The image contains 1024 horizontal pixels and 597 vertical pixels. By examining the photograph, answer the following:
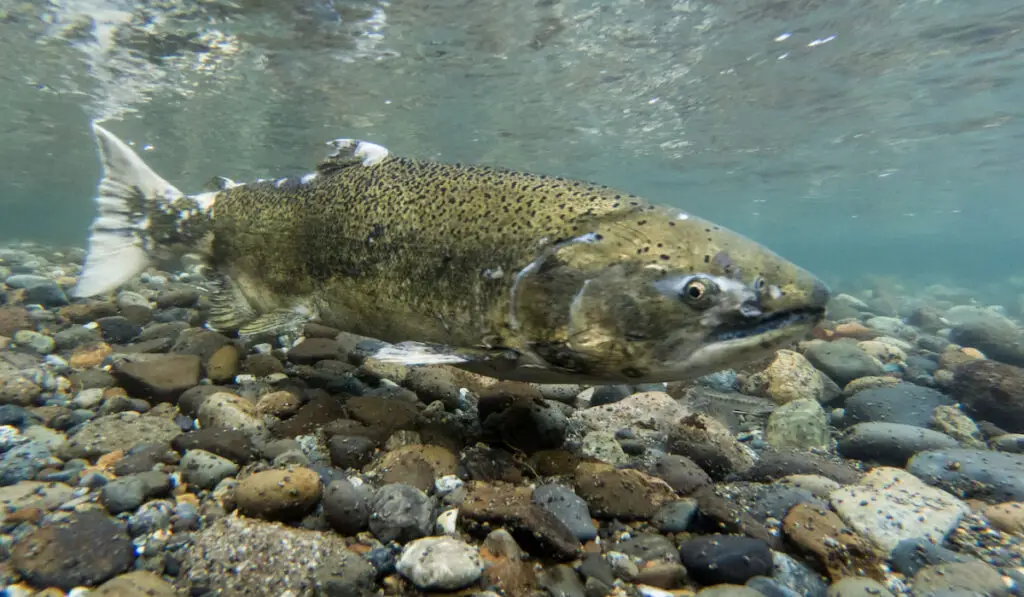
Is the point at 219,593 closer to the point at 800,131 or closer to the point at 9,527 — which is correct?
the point at 9,527

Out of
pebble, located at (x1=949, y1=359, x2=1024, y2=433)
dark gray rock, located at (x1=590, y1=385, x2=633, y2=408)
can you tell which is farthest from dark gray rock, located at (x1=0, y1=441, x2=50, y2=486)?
pebble, located at (x1=949, y1=359, x2=1024, y2=433)

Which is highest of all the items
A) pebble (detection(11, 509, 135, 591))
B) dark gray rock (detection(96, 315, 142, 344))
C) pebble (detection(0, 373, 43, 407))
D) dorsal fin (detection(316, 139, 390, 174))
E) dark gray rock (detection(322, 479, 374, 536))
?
dorsal fin (detection(316, 139, 390, 174))

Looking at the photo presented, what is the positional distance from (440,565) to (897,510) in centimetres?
272

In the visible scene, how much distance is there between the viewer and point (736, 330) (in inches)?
89.7

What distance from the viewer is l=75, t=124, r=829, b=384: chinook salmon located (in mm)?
2332

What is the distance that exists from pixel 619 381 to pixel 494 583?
45.0 inches

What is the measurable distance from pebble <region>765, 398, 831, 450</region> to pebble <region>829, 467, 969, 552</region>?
100cm

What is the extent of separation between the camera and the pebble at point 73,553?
1981 millimetres

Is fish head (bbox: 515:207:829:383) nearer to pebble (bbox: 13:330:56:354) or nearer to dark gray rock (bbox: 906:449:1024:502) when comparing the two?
dark gray rock (bbox: 906:449:1024:502)

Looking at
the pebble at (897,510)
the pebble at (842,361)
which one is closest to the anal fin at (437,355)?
the pebble at (897,510)

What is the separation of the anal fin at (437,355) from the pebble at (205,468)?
3.68 feet

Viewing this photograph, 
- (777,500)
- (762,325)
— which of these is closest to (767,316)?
(762,325)

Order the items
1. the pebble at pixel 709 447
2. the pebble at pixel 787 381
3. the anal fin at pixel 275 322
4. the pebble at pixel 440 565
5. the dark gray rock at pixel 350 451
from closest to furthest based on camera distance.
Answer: the pebble at pixel 440 565 → the dark gray rock at pixel 350 451 → the pebble at pixel 709 447 → the anal fin at pixel 275 322 → the pebble at pixel 787 381

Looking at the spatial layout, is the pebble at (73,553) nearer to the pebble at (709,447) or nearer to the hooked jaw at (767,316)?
the hooked jaw at (767,316)
